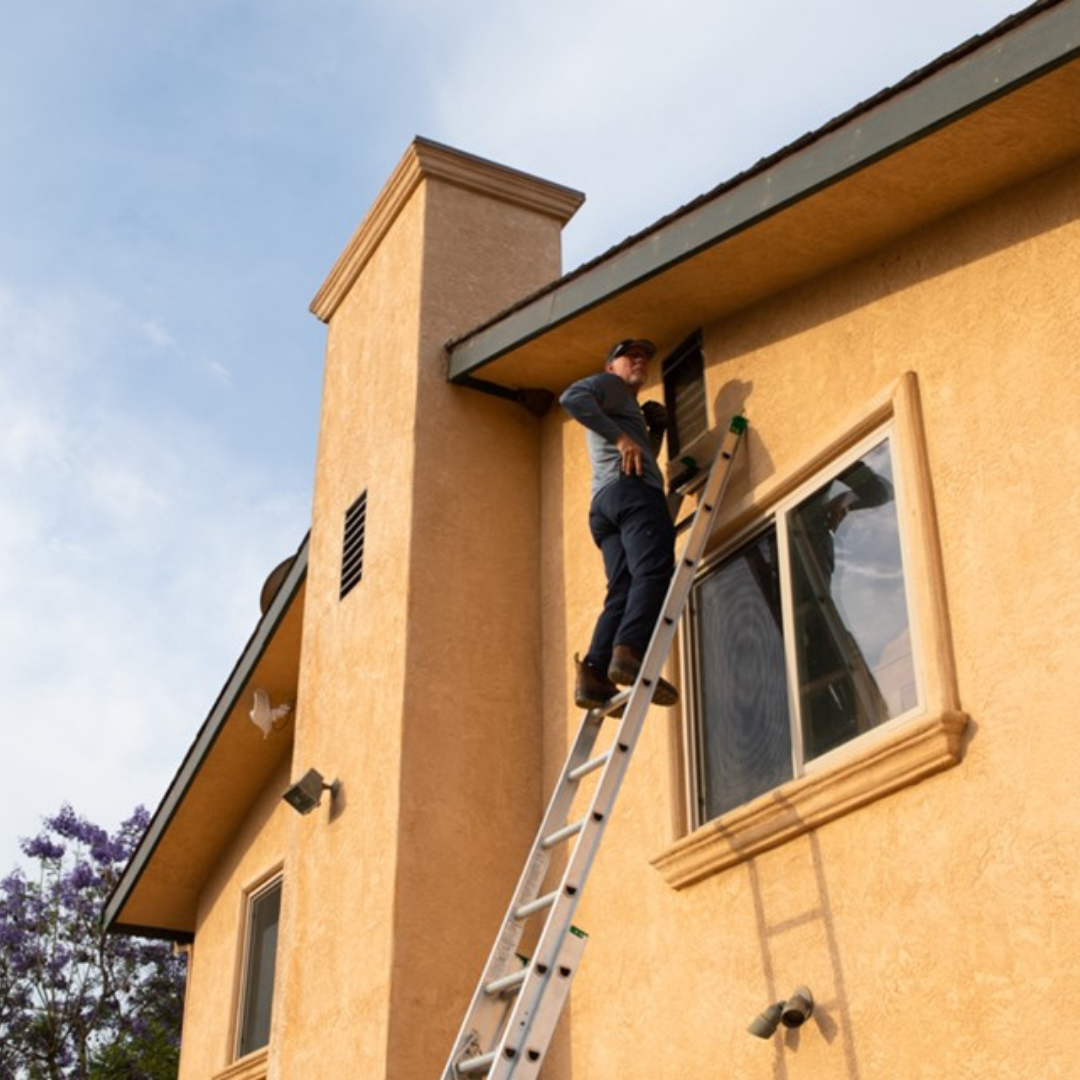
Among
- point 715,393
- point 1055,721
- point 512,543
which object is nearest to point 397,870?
point 512,543

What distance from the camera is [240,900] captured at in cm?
1311

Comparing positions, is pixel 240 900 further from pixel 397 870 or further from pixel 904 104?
pixel 904 104

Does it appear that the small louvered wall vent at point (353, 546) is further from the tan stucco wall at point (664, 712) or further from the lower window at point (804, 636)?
the lower window at point (804, 636)

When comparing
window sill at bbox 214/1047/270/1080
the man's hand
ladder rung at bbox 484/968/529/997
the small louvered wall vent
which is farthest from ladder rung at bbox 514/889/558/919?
window sill at bbox 214/1047/270/1080

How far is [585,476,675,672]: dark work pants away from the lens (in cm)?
730

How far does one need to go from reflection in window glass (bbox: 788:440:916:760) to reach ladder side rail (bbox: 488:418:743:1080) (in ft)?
1.61

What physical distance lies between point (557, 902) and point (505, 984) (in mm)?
560

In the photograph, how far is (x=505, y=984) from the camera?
650 centimetres

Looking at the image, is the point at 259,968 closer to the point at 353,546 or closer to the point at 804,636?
the point at 353,546

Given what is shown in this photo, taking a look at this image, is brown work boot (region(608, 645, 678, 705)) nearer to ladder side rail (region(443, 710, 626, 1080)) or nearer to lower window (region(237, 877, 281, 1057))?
ladder side rail (region(443, 710, 626, 1080))

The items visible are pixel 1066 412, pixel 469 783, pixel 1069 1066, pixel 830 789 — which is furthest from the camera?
pixel 469 783

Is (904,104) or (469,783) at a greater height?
(904,104)

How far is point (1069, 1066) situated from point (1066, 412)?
223 centimetres

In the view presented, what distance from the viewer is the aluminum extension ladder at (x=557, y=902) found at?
5902mm
